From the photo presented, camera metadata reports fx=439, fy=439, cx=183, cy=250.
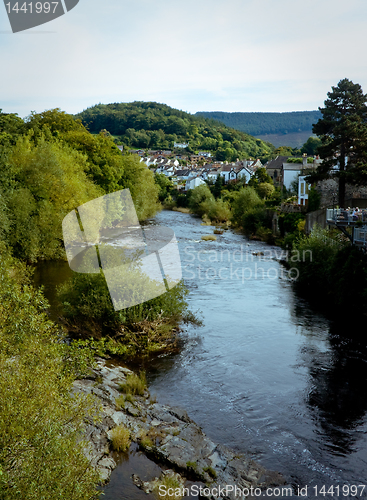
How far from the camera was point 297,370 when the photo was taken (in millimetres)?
16422

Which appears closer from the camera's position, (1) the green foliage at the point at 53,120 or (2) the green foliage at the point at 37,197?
(2) the green foliage at the point at 37,197

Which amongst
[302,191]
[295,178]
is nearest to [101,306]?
[302,191]

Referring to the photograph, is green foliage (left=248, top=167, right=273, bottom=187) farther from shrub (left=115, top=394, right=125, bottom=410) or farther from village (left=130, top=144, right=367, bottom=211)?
Answer: shrub (left=115, top=394, right=125, bottom=410)

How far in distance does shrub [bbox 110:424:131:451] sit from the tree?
27.4m

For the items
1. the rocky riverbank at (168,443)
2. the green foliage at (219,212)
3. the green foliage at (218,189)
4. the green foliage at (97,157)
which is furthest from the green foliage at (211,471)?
the green foliage at (218,189)

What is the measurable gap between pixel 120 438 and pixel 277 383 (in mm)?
6479

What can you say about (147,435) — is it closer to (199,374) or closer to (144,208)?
(199,374)

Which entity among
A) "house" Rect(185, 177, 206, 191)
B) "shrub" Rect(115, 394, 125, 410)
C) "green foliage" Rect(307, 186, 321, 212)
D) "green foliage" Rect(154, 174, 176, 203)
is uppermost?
"shrub" Rect(115, 394, 125, 410)

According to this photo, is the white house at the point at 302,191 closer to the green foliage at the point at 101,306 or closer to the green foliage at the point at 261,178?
the green foliage at the point at 261,178

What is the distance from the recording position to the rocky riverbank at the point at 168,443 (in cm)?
1023

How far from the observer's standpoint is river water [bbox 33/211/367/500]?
442 inches

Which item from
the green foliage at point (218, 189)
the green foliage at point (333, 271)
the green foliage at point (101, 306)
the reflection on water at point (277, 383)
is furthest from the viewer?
the green foliage at point (218, 189)

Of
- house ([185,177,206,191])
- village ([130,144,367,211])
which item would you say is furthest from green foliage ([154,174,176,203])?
village ([130,144,367,211])

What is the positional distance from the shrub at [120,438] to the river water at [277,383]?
0.84 meters
